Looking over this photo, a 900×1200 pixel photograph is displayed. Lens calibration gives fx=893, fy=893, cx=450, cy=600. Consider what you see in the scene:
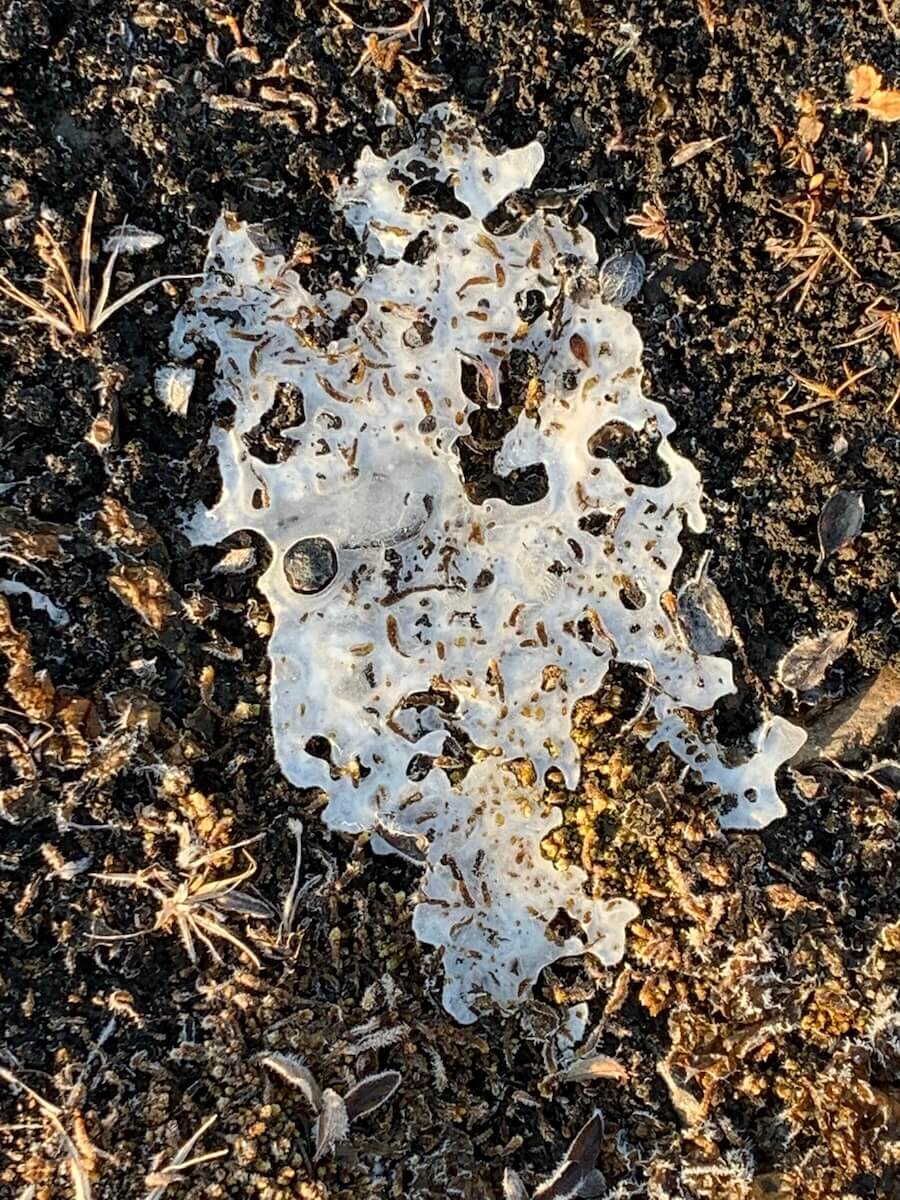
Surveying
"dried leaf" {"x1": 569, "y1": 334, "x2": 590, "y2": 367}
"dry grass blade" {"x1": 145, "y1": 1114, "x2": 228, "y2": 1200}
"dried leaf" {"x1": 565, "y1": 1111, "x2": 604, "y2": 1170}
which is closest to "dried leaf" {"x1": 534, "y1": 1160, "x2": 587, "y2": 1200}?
"dried leaf" {"x1": 565, "y1": 1111, "x2": 604, "y2": 1170}

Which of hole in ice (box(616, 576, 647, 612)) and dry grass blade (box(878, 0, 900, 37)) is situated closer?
dry grass blade (box(878, 0, 900, 37))

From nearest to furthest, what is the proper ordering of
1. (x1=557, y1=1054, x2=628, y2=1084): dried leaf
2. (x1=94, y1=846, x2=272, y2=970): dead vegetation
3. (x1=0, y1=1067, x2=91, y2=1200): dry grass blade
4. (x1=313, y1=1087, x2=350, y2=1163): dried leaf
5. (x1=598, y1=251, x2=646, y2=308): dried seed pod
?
1. (x1=0, y1=1067, x2=91, y2=1200): dry grass blade
2. (x1=313, y1=1087, x2=350, y2=1163): dried leaf
3. (x1=94, y1=846, x2=272, y2=970): dead vegetation
4. (x1=557, y1=1054, x2=628, y2=1084): dried leaf
5. (x1=598, y1=251, x2=646, y2=308): dried seed pod

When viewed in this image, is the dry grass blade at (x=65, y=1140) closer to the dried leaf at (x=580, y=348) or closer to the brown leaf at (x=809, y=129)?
the dried leaf at (x=580, y=348)

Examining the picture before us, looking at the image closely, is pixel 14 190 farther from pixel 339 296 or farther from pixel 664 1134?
pixel 664 1134

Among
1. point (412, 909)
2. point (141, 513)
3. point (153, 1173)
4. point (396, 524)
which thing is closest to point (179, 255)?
point (141, 513)

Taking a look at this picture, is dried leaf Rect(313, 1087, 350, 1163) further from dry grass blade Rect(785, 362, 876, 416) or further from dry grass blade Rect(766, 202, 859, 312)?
dry grass blade Rect(766, 202, 859, 312)

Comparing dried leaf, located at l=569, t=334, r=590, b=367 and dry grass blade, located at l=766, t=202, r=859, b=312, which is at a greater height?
dry grass blade, located at l=766, t=202, r=859, b=312

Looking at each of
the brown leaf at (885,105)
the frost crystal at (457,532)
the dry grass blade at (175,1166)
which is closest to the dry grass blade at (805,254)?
the brown leaf at (885,105)
